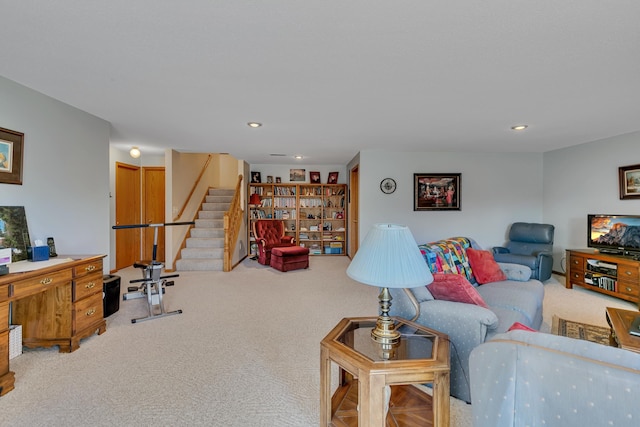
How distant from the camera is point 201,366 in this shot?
226 centimetres

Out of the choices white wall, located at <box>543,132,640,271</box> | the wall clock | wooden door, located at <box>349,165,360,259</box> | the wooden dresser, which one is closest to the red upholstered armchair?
wooden door, located at <box>349,165,360,259</box>

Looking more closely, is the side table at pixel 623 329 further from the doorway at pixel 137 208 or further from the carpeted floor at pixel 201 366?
the doorway at pixel 137 208

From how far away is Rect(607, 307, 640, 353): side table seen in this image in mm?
1815

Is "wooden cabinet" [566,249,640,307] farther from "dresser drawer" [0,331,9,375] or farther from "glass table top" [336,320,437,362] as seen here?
"dresser drawer" [0,331,9,375]

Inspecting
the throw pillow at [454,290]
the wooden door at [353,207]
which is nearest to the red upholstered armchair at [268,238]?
the wooden door at [353,207]

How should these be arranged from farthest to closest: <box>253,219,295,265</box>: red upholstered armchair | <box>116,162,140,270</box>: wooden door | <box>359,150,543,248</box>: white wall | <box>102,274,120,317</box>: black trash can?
<box>253,219,295,265</box>: red upholstered armchair
<box>359,150,543,248</box>: white wall
<box>116,162,140,270</box>: wooden door
<box>102,274,120,317</box>: black trash can

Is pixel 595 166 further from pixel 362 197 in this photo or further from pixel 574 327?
pixel 362 197

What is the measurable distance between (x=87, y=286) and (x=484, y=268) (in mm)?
3856

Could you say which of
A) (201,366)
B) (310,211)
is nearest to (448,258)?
(201,366)

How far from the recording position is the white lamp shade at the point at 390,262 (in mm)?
1379

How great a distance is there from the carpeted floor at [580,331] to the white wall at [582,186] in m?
2.39

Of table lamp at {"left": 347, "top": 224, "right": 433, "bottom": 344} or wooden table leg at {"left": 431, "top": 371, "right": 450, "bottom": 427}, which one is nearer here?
wooden table leg at {"left": 431, "top": 371, "right": 450, "bottom": 427}

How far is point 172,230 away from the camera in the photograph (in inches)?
216

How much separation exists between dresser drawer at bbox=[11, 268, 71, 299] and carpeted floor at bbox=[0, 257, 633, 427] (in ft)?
2.03
